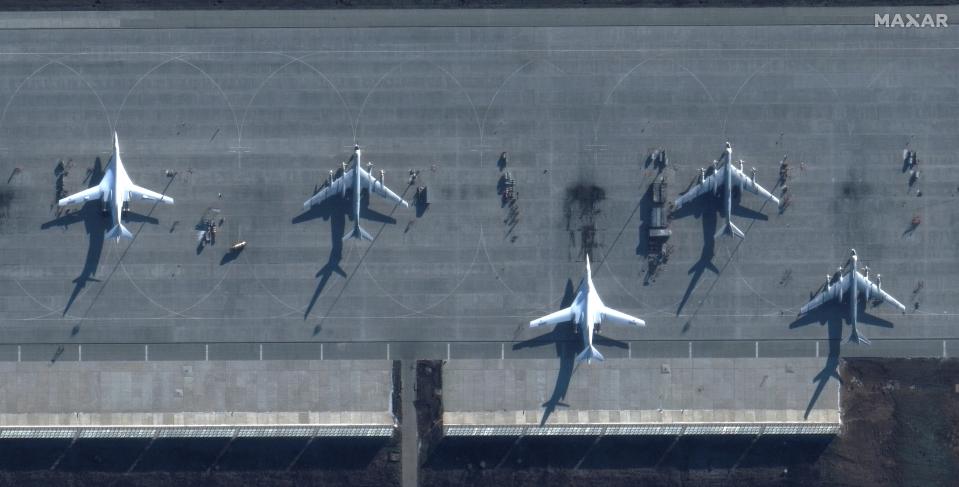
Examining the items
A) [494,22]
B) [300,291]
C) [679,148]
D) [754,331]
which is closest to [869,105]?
[679,148]

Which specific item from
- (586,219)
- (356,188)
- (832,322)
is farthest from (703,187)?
(356,188)

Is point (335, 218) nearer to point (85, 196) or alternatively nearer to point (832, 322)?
point (85, 196)

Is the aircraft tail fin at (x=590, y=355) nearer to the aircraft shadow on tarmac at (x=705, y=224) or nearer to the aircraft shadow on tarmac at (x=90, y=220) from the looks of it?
the aircraft shadow on tarmac at (x=705, y=224)

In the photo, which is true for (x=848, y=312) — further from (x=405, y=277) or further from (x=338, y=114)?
(x=338, y=114)

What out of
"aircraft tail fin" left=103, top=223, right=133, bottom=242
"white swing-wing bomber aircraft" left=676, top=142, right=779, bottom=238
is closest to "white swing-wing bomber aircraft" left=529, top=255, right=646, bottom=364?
"white swing-wing bomber aircraft" left=676, top=142, right=779, bottom=238

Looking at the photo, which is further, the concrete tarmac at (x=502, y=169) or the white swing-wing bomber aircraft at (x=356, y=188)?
the concrete tarmac at (x=502, y=169)

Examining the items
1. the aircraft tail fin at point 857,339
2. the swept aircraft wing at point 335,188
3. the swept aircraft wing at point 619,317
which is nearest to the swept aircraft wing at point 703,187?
the swept aircraft wing at point 619,317
